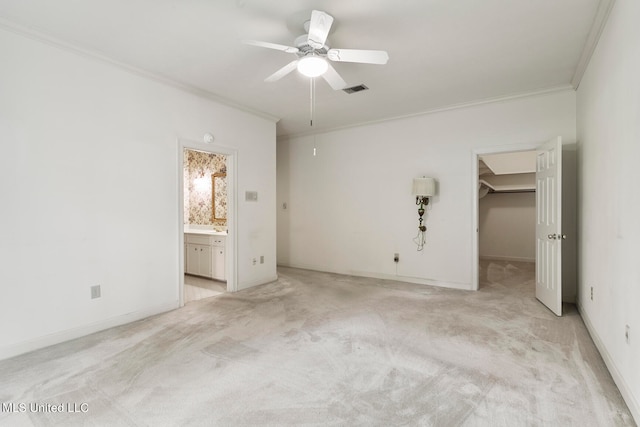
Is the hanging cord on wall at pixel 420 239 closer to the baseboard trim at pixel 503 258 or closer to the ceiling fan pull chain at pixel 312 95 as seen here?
the ceiling fan pull chain at pixel 312 95

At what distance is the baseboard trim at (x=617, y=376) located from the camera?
1814mm

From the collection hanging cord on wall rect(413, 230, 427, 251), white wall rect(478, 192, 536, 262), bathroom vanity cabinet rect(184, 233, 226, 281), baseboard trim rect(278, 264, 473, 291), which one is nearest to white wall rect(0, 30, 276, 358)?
bathroom vanity cabinet rect(184, 233, 226, 281)

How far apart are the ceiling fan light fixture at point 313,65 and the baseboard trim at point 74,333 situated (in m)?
2.99

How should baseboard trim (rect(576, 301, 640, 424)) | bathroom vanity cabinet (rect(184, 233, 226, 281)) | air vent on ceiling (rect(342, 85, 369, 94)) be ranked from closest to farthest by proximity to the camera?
baseboard trim (rect(576, 301, 640, 424))
air vent on ceiling (rect(342, 85, 369, 94))
bathroom vanity cabinet (rect(184, 233, 226, 281))

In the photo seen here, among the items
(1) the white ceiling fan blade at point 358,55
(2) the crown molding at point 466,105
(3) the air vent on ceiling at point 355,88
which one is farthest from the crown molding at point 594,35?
(3) the air vent on ceiling at point 355,88

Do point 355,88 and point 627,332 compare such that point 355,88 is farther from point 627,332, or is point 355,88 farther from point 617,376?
point 617,376

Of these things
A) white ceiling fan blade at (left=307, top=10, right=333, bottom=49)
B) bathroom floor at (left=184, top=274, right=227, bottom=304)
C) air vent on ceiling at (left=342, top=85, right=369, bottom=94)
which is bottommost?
bathroom floor at (left=184, top=274, right=227, bottom=304)

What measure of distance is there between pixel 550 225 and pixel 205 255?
188 inches

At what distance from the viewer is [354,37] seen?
2771 mm

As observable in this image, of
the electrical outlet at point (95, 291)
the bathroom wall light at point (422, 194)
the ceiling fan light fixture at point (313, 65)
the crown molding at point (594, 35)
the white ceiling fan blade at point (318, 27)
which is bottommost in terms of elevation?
the electrical outlet at point (95, 291)

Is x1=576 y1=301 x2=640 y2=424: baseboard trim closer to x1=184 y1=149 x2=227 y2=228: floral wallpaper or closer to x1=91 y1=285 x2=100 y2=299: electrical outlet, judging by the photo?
x1=91 y1=285 x2=100 y2=299: electrical outlet

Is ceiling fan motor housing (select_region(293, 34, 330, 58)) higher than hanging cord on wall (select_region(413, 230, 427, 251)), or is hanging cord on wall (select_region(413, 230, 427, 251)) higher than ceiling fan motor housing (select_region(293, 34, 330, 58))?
ceiling fan motor housing (select_region(293, 34, 330, 58))

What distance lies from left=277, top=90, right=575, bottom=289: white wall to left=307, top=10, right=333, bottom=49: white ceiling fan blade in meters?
2.94

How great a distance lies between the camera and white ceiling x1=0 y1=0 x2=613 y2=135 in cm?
238
